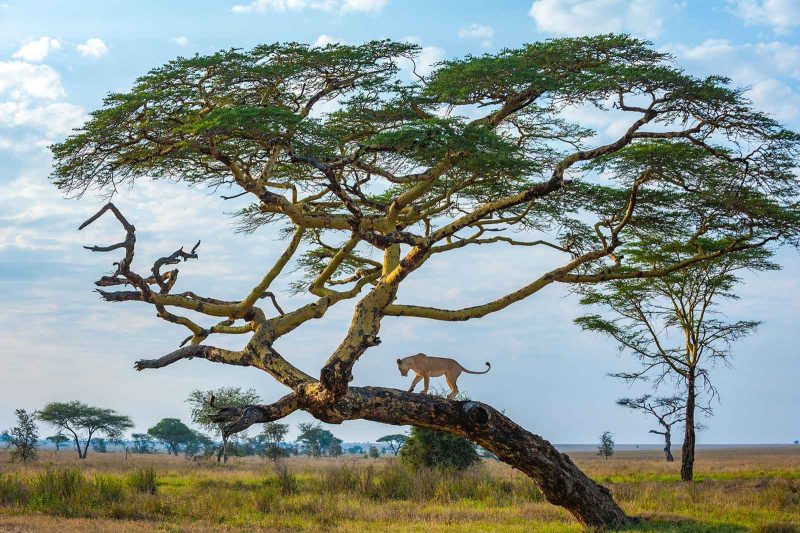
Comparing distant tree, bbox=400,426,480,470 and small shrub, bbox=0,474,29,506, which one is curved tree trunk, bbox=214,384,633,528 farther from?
distant tree, bbox=400,426,480,470

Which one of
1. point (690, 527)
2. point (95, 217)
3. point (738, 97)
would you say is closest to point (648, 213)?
point (738, 97)

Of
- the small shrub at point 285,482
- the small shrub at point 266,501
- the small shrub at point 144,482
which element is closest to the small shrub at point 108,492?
the small shrub at point 144,482

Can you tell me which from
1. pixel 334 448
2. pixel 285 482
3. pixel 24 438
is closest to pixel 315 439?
pixel 334 448

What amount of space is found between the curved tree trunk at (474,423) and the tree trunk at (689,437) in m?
10.4

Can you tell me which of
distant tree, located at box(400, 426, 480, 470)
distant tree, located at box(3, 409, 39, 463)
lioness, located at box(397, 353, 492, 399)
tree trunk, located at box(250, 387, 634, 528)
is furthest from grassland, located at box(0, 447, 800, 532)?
distant tree, located at box(3, 409, 39, 463)

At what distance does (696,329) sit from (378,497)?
9872 mm

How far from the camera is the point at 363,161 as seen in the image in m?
13.5

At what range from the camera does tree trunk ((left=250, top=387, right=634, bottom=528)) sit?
9.87m

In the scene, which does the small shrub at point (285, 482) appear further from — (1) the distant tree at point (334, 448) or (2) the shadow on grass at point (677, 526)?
(1) the distant tree at point (334, 448)

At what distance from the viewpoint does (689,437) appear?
68.5ft

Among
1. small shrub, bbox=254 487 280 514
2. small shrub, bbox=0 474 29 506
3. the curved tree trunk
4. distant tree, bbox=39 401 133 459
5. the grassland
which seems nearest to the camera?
the curved tree trunk

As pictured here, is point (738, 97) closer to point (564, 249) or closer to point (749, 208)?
point (749, 208)

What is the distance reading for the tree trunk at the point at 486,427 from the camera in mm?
9867

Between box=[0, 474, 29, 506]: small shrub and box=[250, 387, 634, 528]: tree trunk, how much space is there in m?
6.46
